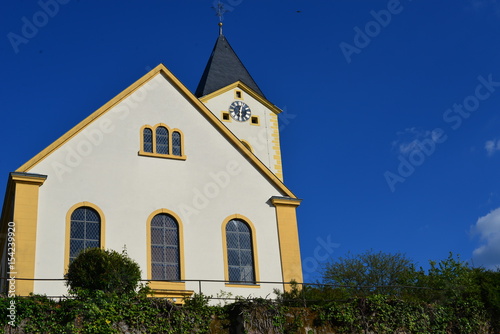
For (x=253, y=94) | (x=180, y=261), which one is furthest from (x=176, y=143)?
(x=253, y=94)

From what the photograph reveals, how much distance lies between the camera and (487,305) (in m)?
22.8

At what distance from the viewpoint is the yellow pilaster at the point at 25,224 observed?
20391 millimetres

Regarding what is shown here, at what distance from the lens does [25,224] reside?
21188 millimetres

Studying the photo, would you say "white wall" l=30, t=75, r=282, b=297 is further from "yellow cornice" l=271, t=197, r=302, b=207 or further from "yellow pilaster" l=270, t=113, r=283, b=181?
"yellow pilaster" l=270, t=113, r=283, b=181

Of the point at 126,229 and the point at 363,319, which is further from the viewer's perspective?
the point at 126,229

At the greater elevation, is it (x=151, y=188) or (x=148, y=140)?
(x=148, y=140)

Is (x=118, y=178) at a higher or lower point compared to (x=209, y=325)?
higher

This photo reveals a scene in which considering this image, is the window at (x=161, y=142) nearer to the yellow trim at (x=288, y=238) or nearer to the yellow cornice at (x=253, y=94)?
the yellow trim at (x=288, y=238)

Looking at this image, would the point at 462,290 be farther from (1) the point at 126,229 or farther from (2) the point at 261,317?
(1) the point at 126,229

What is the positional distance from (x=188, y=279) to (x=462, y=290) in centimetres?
979

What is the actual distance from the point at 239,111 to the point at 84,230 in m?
17.7

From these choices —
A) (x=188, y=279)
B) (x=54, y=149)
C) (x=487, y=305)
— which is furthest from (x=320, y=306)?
(x=54, y=149)

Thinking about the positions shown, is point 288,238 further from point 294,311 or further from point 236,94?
point 236,94

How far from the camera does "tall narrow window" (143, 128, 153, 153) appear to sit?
2444 cm
